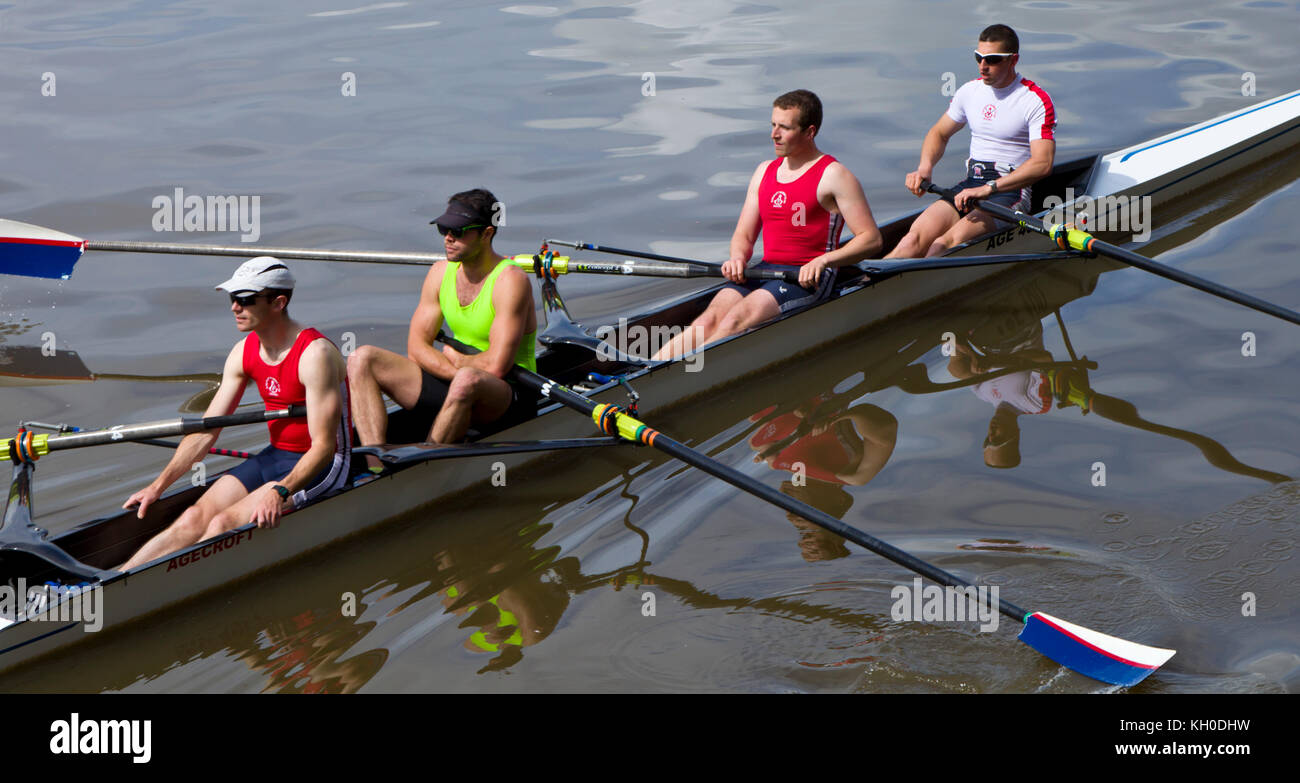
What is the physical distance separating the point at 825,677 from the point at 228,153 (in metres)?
11.3

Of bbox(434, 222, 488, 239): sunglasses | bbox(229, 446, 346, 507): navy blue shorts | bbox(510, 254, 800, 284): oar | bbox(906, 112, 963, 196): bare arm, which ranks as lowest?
bbox(229, 446, 346, 507): navy blue shorts

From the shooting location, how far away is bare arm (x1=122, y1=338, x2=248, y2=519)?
20.1 ft

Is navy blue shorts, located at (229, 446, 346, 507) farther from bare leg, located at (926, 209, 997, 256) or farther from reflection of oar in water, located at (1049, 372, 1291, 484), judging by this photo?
bare leg, located at (926, 209, 997, 256)

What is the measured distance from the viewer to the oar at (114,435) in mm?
5859

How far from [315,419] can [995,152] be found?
692 cm

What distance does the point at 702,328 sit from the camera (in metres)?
8.51

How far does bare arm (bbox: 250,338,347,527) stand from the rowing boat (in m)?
0.19

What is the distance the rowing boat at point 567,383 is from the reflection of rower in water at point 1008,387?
82cm

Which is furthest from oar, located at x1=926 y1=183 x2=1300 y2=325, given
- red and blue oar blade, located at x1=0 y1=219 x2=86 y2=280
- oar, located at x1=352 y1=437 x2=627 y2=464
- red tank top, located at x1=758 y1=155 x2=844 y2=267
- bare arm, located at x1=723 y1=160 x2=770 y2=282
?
red and blue oar blade, located at x1=0 y1=219 x2=86 y2=280

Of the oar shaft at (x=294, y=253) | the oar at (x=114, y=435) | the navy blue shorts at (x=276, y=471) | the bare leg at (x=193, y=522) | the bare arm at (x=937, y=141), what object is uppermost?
the bare arm at (x=937, y=141)

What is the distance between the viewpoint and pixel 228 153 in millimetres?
14055

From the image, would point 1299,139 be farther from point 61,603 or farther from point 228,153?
point 61,603

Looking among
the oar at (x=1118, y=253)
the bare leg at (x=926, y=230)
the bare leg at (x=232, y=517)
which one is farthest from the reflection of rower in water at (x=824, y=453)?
the bare leg at (x=232, y=517)

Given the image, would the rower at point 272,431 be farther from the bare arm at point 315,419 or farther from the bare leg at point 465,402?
the bare leg at point 465,402
